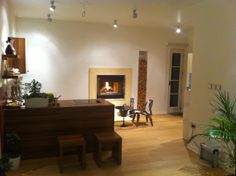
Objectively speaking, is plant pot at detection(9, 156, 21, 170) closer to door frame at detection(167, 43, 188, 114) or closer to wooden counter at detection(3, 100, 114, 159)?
wooden counter at detection(3, 100, 114, 159)

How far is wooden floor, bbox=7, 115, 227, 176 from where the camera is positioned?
3.52 meters

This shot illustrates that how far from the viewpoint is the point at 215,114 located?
3.82 meters

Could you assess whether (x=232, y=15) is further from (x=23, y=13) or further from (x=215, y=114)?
(x=23, y=13)

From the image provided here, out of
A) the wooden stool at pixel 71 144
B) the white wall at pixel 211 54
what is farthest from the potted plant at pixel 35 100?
the white wall at pixel 211 54

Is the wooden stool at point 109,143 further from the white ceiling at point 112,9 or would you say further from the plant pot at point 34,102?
the white ceiling at point 112,9

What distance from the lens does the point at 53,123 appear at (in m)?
3.97

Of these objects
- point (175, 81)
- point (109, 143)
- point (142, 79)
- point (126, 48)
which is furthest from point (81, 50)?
point (109, 143)

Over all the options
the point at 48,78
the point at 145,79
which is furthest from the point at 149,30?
the point at 48,78

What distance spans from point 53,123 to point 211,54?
9.18 feet

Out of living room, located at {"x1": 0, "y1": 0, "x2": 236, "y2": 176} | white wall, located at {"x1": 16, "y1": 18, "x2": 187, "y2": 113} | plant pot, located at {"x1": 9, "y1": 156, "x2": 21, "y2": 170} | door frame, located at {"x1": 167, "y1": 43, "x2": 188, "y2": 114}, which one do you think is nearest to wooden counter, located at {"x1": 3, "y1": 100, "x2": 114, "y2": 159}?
plant pot, located at {"x1": 9, "y1": 156, "x2": 21, "y2": 170}

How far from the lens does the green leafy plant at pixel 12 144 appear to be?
3.54 m

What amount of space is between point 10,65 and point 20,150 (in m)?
1.70

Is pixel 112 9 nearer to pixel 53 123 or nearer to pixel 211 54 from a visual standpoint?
pixel 211 54

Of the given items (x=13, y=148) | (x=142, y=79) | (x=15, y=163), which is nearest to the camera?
(x=15, y=163)
